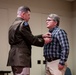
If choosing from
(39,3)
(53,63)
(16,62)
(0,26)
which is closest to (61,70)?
(53,63)

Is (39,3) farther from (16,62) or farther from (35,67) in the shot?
(16,62)

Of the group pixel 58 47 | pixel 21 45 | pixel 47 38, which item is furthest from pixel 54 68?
pixel 21 45

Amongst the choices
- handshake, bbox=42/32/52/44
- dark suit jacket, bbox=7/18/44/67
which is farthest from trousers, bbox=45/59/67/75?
dark suit jacket, bbox=7/18/44/67

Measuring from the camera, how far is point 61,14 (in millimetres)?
5832

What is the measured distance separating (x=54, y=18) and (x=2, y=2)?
230cm

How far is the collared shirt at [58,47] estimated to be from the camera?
9.29 feet

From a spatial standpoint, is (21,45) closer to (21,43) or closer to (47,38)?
(21,43)

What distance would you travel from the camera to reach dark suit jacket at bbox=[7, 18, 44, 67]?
103 inches

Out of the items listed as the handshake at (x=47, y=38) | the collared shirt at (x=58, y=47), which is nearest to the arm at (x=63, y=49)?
the collared shirt at (x=58, y=47)

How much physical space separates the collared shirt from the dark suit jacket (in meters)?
0.30

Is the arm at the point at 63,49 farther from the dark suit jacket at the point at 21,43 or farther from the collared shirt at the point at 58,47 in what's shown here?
the dark suit jacket at the point at 21,43

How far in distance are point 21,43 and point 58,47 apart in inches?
22.1

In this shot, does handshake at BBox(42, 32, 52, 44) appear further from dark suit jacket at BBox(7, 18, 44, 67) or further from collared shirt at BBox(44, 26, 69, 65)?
dark suit jacket at BBox(7, 18, 44, 67)

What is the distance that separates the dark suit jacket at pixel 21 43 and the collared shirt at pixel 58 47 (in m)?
0.30
